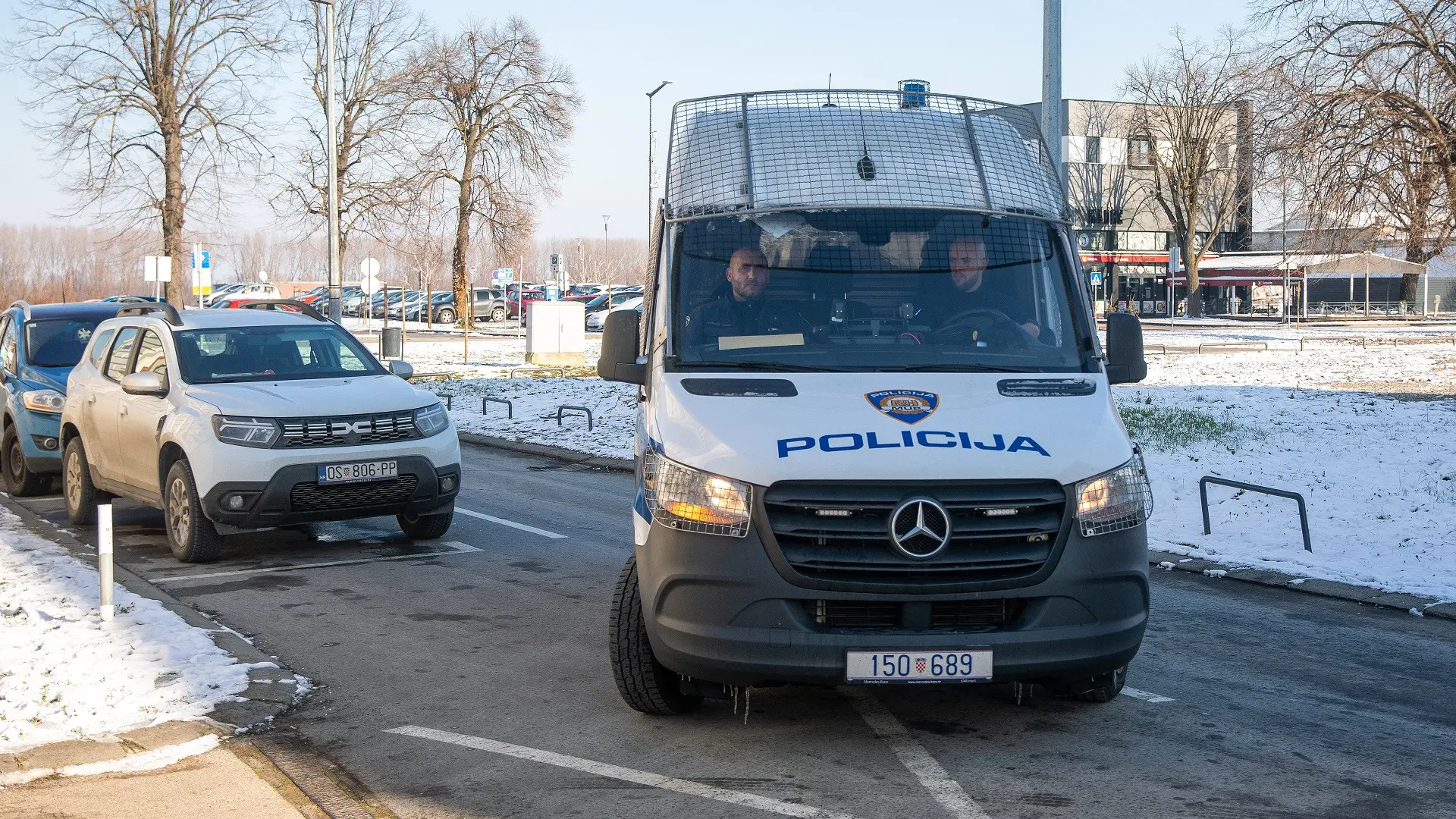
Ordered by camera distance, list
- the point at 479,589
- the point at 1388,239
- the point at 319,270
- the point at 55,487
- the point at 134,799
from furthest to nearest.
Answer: the point at 319,270 < the point at 1388,239 < the point at 55,487 < the point at 479,589 < the point at 134,799

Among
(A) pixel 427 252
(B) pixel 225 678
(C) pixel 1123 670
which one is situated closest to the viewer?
(C) pixel 1123 670

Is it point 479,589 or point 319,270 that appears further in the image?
point 319,270

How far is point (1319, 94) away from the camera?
20.3 metres

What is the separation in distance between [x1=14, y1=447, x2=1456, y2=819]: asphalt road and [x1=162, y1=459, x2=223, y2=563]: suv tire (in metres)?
0.67

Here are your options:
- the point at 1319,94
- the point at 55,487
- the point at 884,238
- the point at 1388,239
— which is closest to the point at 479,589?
the point at 884,238

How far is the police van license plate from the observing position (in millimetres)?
9594

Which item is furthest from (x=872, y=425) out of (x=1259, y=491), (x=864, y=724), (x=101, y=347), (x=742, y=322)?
(x=101, y=347)

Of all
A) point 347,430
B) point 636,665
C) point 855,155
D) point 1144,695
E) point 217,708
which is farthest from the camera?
point 347,430

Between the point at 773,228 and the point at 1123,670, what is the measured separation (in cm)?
241

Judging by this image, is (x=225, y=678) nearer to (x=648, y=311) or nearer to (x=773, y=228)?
(x=648, y=311)

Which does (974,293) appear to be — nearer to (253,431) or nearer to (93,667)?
(93,667)

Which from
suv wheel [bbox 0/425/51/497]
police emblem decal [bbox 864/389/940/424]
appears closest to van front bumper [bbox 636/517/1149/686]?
police emblem decal [bbox 864/389/940/424]

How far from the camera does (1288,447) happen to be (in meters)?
14.4

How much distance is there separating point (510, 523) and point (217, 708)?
5689mm
